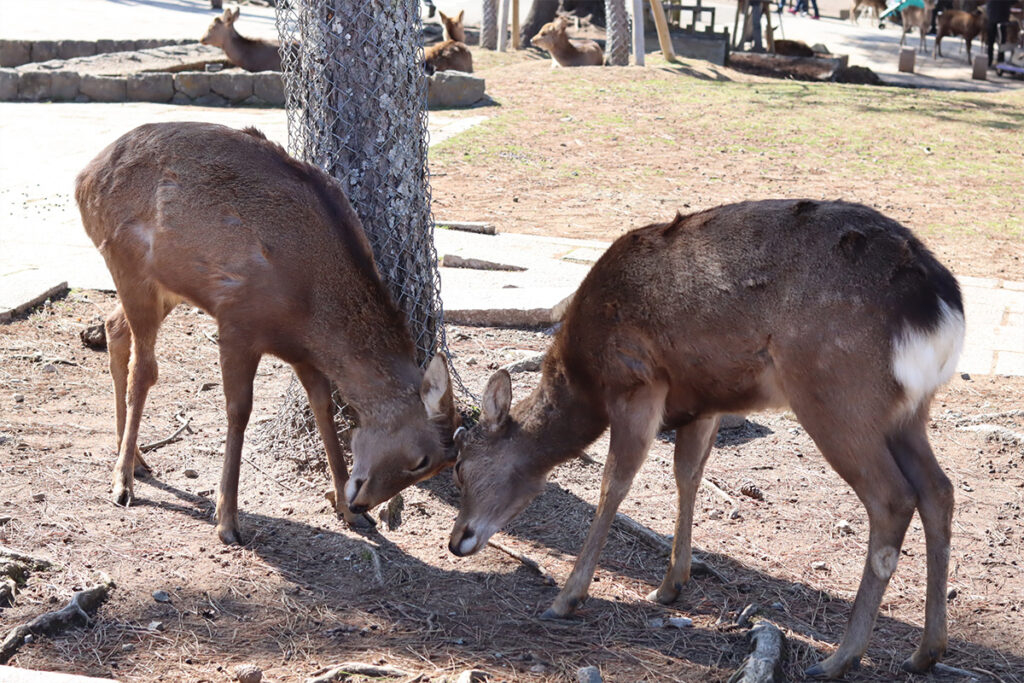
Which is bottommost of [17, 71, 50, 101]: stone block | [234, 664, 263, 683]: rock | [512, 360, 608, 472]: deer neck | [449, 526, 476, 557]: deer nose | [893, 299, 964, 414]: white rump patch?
[234, 664, 263, 683]: rock

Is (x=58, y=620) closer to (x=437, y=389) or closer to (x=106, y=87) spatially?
(x=437, y=389)

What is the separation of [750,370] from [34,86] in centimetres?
1532

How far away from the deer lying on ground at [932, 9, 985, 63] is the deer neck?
1121 inches

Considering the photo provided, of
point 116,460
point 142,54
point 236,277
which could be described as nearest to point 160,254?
point 236,277

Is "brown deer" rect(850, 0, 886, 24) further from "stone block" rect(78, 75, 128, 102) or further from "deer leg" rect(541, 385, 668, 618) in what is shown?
"deer leg" rect(541, 385, 668, 618)

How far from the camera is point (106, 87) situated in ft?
53.7

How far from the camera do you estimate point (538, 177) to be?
12.1 m

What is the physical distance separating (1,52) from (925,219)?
1576cm

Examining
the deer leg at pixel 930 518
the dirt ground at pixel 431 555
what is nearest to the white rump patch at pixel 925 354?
the deer leg at pixel 930 518

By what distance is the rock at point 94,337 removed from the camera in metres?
6.79

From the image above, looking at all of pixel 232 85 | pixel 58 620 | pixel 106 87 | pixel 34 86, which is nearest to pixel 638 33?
pixel 232 85

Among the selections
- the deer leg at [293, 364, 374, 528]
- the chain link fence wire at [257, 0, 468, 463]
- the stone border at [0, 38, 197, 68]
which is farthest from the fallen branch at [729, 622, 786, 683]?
the stone border at [0, 38, 197, 68]

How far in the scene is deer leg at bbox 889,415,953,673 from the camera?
382 centimetres

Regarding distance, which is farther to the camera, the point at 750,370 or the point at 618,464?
the point at 618,464
